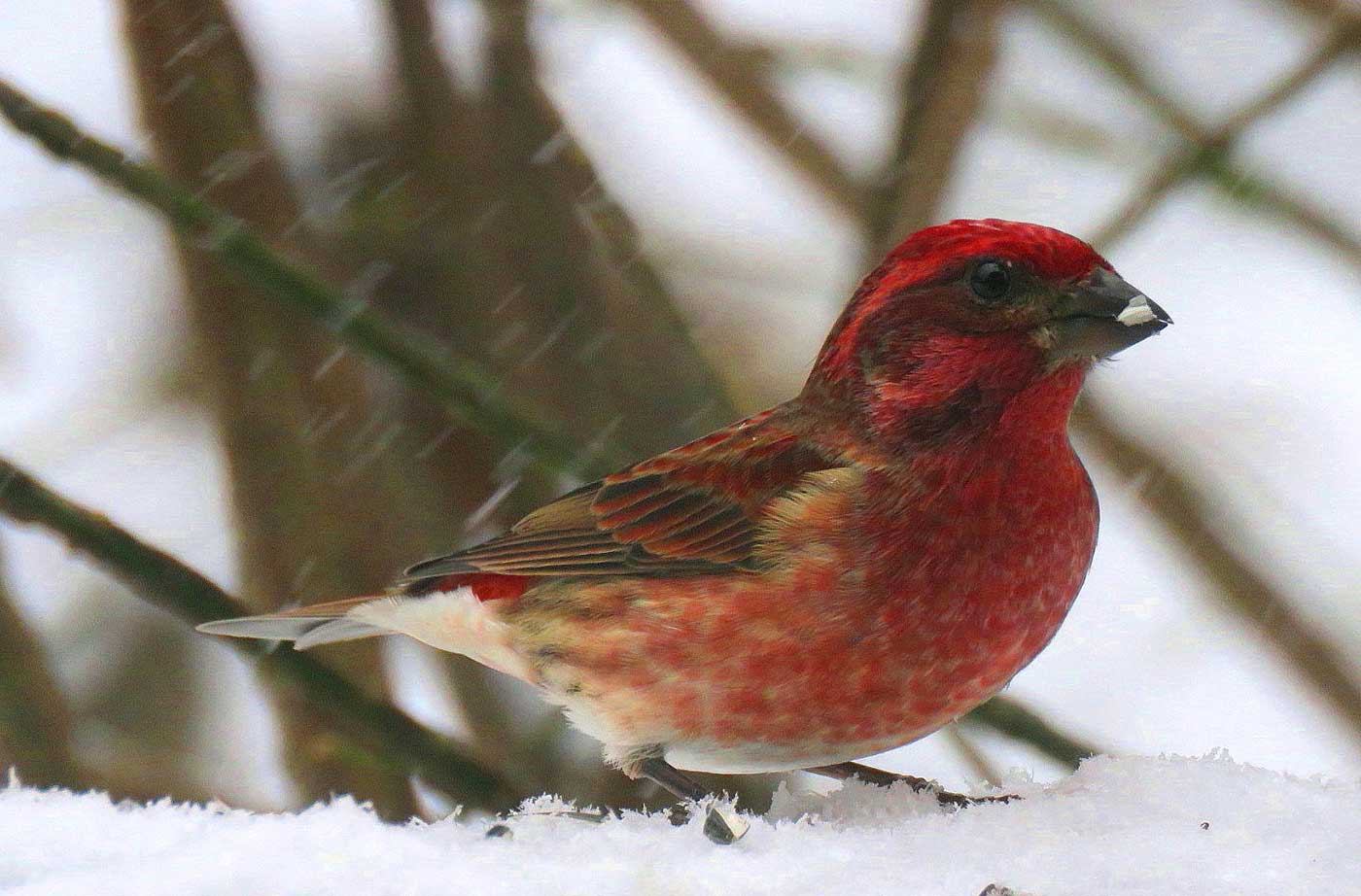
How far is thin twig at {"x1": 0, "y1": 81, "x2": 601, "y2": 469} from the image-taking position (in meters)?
3.61

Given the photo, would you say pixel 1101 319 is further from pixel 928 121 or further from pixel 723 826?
pixel 928 121

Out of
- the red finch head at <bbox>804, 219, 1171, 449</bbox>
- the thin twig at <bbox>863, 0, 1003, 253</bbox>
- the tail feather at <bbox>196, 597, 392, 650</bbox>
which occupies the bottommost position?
the red finch head at <bbox>804, 219, 1171, 449</bbox>

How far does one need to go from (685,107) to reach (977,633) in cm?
342

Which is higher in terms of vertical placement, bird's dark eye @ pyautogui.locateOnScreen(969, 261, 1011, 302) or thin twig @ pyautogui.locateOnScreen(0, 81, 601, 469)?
thin twig @ pyautogui.locateOnScreen(0, 81, 601, 469)

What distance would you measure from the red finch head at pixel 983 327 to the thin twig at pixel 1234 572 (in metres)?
1.67

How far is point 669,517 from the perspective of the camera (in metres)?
3.48

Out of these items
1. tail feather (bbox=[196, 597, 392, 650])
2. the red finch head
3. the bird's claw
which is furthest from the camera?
tail feather (bbox=[196, 597, 392, 650])

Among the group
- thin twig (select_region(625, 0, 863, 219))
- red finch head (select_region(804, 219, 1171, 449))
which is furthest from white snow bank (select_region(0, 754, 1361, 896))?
thin twig (select_region(625, 0, 863, 219))

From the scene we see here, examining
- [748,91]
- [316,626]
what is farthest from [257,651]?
[748,91]

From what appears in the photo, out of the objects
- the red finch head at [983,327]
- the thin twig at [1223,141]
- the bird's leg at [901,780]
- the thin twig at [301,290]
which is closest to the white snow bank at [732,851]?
the bird's leg at [901,780]

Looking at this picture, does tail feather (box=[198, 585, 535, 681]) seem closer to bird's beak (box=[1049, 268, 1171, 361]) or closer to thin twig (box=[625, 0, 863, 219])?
bird's beak (box=[1049, 268, 1171, 361])

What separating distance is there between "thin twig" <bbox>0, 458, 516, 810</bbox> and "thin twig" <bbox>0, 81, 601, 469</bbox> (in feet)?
2.23

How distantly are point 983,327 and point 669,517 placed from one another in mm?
846

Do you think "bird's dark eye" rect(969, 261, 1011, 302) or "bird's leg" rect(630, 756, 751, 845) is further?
"bird's dark eye" rect(969, 261, 1011, 302)
